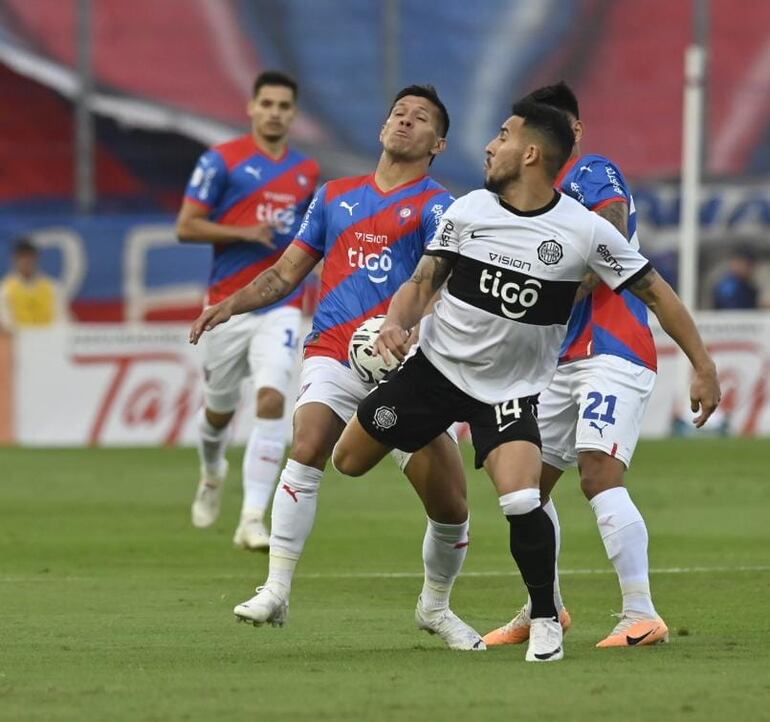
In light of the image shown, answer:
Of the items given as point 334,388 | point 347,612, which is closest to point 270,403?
point 347,612

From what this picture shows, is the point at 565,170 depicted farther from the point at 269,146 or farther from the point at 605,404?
the point at 269,146

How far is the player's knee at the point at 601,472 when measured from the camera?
850 centimetres

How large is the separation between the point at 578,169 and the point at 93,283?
16.7 m

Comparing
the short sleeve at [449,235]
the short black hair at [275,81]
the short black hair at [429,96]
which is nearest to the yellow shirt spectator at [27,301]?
the short black hair at [275,81]

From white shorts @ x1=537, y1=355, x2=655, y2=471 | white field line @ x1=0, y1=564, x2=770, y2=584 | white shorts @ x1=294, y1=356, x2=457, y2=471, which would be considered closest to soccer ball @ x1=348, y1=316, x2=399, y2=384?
white shorts @ x1=294, y1=356, x2=457, y2=471

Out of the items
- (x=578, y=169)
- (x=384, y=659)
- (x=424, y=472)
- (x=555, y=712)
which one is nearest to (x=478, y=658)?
(x=384, y=659)

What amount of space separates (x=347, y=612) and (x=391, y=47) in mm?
17771

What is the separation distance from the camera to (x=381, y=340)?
7.58 metres

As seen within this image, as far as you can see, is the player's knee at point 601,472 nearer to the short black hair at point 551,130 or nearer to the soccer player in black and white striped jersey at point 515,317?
the soccer player in black and white striped jersey at point 515,317

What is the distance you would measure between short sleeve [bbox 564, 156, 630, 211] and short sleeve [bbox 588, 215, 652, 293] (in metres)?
0.71

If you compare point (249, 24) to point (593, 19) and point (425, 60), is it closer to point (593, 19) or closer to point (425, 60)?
point (425, 60)

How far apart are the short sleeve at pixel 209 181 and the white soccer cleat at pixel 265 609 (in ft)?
17.9

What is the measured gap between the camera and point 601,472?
8.51 m

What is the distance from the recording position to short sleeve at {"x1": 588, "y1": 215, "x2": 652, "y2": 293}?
7.79 m
